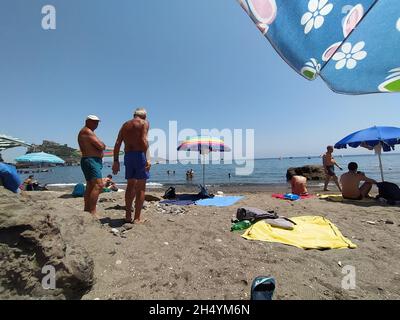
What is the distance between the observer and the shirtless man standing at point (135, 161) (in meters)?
4.26

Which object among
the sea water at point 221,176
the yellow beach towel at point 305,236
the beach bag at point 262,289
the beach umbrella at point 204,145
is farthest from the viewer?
the sea water at point 221,176

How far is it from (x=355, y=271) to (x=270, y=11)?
3.57 meters

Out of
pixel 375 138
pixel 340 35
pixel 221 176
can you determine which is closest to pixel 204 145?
pixel 375 138

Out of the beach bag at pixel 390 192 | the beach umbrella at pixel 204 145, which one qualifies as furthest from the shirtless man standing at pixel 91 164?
the beach bag at pixel 390 192

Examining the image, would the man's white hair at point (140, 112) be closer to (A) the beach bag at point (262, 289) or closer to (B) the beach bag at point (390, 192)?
(A) the beach bag at point (262, 289)

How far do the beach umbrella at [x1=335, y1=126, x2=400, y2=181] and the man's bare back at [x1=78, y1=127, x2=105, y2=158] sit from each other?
7970mm

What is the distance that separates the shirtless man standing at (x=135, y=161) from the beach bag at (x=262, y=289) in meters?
2.63

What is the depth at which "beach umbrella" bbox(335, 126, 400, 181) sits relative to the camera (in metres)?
7.57

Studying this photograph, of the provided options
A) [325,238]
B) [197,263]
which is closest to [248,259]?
[197,263]

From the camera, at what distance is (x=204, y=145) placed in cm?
909

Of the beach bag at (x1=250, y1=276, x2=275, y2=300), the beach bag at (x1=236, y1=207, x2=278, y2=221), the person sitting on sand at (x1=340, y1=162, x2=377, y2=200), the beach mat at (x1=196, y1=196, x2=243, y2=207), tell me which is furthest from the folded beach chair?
the person sitting on sand at (x1=340, y1=162, x2=377, y2=200)
